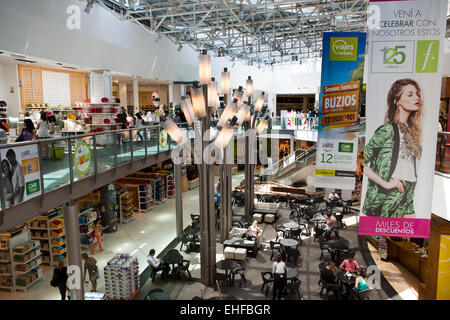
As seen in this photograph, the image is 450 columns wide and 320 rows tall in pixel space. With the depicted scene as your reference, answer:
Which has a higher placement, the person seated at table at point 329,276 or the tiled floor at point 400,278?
the person seated at table at point 329,276

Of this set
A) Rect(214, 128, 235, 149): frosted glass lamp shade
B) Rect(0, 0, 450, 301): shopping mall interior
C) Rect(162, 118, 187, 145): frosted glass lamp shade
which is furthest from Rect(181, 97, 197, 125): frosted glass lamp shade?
Rect(214, 128, 235, 149): frosted glass lamp shade

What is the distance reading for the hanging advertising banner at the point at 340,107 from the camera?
5809 millimetres

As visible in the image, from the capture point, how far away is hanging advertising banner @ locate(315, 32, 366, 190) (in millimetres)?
5809

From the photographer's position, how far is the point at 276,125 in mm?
22281

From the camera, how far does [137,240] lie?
13.1 meters

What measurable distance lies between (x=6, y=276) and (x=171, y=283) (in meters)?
4.46

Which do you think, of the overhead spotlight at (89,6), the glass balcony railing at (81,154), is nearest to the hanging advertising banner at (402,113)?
the glass balcony railing at (81,154)

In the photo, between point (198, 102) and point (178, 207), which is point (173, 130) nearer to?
point (198, 102)

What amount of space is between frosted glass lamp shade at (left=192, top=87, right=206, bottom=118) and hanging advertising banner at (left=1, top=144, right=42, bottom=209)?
3349 millimetres

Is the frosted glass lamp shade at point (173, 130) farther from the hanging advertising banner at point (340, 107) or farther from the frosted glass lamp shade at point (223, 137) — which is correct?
the hanging advertising banner at point (340, 107)

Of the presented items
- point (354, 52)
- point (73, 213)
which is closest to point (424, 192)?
point (354, 52)

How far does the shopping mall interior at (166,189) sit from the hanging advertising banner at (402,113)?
0.12 feet

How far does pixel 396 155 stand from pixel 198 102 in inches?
175
